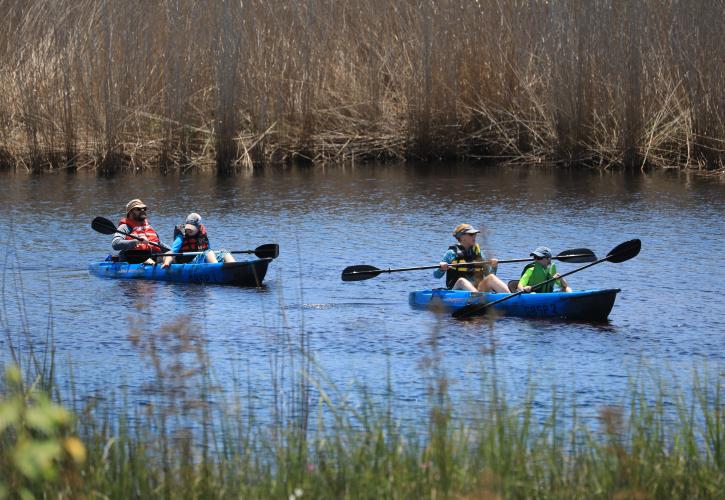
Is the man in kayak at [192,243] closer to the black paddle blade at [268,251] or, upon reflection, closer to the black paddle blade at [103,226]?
the black paddle blade at [268,251]

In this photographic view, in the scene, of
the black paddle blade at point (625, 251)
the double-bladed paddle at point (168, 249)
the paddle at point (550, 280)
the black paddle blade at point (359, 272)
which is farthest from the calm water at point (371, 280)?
the black paddle blade at point (625, 251)

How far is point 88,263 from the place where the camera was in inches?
682

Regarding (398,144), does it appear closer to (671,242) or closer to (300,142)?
(300,142)

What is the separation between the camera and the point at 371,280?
16078mm

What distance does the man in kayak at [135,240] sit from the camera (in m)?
16.5

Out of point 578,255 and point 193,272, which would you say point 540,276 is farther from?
point 193,272

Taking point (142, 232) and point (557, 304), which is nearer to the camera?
point (557, 304)

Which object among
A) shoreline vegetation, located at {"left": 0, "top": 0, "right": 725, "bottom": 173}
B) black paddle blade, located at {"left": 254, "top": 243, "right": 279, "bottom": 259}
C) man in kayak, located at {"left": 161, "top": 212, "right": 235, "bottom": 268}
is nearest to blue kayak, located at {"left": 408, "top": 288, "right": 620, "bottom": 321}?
Answer: black paddle blade, located at {"left": 254, "top": 243, "right": 279, "bottom": 259}

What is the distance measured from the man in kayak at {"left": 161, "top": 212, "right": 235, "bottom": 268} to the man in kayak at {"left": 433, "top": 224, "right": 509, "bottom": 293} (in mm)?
3162

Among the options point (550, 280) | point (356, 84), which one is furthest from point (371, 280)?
point (356, 84)

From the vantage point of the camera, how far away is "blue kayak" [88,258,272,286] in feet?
51.2

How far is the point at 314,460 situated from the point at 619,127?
697 inches

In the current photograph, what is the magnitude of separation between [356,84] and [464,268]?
11.1 meters

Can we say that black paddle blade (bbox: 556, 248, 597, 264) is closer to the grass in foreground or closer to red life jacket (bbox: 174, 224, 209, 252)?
red life jacket (bbox: 174, 224, 209, 252)
